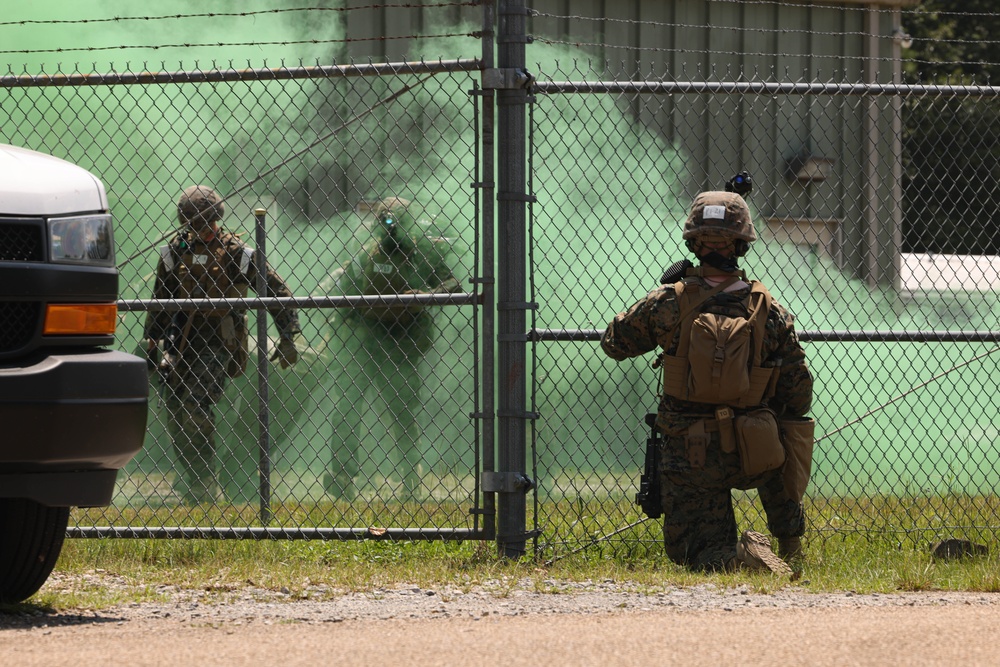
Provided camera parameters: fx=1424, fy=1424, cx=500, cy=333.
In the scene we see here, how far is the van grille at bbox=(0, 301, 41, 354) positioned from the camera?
13.6 feet

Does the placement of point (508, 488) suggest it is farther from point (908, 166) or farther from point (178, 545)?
point (908, 166)

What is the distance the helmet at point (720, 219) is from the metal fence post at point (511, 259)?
0.68 meters

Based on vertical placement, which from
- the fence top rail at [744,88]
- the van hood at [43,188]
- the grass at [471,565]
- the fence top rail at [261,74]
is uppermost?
the fence top rail at [261,74]

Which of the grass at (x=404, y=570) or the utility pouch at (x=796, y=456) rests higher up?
the utility pouch at (x=796, y=456)

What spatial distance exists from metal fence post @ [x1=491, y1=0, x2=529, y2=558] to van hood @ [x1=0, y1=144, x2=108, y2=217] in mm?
1692

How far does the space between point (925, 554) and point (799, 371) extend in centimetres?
100

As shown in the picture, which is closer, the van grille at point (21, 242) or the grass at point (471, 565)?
the van grille at point (21, 242)

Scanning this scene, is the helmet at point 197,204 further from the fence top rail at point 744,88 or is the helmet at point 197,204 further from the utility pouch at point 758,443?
the utility pouch at point 758,443

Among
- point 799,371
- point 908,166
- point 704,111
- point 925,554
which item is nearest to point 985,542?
point 925,554

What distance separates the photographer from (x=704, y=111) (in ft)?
33.2


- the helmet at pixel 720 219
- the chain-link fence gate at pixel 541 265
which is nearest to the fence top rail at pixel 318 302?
→ the chain-link fence gate at pixel 541 265

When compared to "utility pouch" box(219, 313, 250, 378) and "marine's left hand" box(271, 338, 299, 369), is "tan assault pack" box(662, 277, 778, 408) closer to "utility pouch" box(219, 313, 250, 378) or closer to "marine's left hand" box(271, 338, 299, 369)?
"marine's left hand" box(271, 338, 299, 369)

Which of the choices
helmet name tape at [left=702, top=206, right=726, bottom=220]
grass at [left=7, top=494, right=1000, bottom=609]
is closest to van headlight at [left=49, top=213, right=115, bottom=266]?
grass at [left=7, top=494, right=1000, bottom=609]

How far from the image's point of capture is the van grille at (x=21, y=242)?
4168mm
